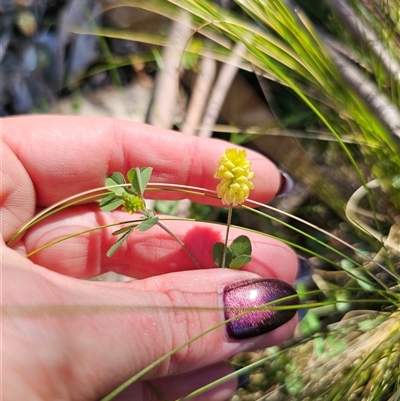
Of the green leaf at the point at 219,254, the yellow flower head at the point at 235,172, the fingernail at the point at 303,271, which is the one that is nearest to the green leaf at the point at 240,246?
the green leaf at the point at 219,254

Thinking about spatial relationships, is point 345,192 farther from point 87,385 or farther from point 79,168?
point 87,385

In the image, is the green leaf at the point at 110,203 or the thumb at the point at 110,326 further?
the green leaf at the point at 110,203

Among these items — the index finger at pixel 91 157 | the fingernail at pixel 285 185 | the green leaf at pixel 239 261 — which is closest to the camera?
the green leaf at pixel 239 261

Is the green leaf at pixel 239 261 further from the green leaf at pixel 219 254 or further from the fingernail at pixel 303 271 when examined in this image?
the fingernail at pixel 303 271

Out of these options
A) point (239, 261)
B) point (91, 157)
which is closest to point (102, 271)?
point (91, 157)

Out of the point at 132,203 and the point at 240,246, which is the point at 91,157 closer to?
the point at 132,203
